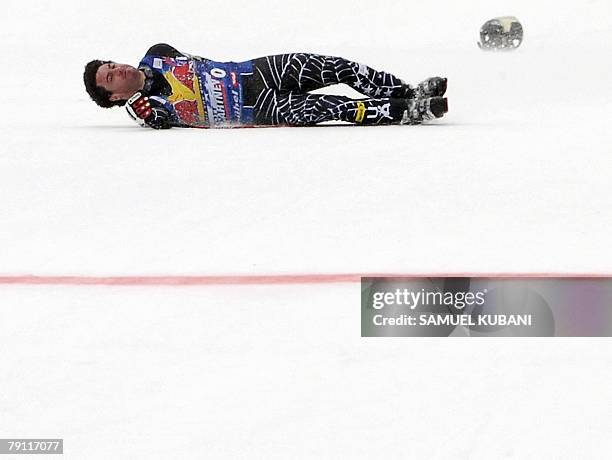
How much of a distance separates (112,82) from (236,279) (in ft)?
5.07

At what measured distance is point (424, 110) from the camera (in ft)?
9.70

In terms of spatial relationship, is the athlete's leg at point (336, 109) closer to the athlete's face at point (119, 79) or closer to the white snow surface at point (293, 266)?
the white snow surface at point (293, 266)

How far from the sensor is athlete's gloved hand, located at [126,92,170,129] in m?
3.06

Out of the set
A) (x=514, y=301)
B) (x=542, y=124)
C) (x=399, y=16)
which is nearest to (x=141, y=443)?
(x=514, y=301)

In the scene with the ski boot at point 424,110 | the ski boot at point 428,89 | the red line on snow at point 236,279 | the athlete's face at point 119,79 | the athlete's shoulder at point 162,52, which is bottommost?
the red line on snow at point 236,279

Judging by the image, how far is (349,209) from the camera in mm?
2068

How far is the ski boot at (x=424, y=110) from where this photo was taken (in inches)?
114

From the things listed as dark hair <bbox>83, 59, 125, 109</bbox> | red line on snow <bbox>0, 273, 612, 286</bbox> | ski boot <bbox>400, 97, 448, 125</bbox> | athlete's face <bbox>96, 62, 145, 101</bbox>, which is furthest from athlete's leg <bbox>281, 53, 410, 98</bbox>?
red line on snow <bbox>0, 273, 612, 286</bbox>

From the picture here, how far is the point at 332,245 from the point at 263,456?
67cm

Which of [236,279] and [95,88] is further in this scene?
[95,88]

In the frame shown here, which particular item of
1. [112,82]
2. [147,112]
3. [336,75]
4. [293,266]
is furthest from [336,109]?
[293,266]

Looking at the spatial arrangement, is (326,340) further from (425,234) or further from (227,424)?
(425,234)

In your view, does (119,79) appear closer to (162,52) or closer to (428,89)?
(162,52)

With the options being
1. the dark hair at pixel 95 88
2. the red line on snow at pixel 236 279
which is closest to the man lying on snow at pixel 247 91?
the dark hair at pixel 95 88
